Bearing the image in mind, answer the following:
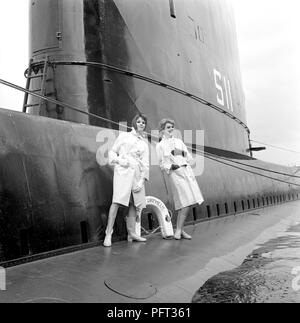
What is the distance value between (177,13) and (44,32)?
2763mm

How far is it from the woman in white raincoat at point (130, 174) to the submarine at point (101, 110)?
0.70 feet

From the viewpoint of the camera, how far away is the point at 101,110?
624cm

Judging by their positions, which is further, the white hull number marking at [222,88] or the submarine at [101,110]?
the white hull number marking at [222,88]

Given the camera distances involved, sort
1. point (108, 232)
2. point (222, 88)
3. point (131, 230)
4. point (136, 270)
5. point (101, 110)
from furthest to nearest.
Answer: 1. point (222, 88)
2. point (101, 110)
3. point (131, 230)
4. point (108, 232)
5. point (136, 270)

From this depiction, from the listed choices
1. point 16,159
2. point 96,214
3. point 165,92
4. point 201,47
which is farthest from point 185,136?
point 16,159

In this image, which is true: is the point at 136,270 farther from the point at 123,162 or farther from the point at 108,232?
the point at 123,162

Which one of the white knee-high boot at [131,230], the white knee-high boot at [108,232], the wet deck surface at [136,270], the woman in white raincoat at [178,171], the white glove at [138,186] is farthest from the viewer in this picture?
the woman in white raincoat at [178,171]

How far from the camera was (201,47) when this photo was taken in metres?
8.97

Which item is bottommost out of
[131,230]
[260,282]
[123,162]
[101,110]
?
[260,282]

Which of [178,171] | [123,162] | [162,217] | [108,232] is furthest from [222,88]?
[108,232]

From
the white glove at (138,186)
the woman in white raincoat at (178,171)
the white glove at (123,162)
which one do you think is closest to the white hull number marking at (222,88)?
the woman in white raincoat at (178,171)

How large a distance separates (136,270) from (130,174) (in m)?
1.26

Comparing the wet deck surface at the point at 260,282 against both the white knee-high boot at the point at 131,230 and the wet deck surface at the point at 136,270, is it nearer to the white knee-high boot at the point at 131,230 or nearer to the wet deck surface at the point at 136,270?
the wet deck surface at the point at 136,270

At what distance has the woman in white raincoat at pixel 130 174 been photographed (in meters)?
4.26
